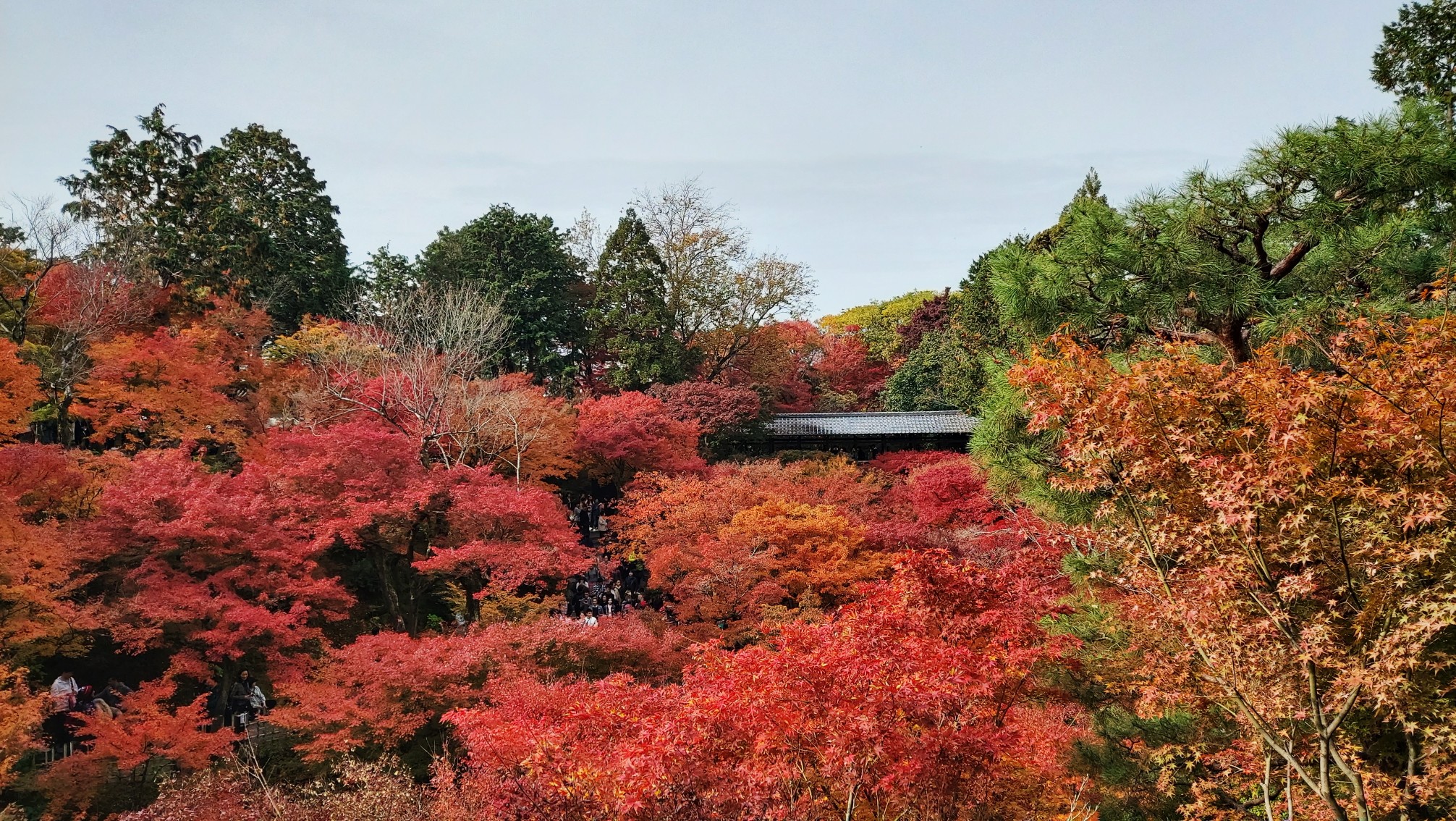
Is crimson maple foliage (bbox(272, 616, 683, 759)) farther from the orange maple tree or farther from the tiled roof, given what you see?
the tiled roof

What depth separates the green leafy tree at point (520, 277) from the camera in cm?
2703

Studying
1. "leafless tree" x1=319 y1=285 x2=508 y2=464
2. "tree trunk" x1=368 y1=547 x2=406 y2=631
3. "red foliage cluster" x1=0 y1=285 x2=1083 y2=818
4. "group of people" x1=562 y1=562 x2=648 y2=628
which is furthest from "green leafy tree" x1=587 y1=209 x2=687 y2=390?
"tree trunk" x1=368 y1=547 x2=406 y2=631

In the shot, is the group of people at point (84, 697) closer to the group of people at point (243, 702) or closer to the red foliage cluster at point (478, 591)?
the red foliage cluster at point (478, 591)

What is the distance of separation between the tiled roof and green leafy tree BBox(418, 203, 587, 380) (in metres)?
7.43

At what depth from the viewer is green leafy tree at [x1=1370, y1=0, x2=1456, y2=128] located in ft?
34.4

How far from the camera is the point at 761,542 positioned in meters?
15.7

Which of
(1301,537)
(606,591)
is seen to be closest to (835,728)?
(1301,537)

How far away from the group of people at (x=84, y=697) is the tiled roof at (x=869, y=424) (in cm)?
1725

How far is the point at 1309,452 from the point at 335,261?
25.9m

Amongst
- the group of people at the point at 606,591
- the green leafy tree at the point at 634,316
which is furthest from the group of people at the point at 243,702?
the green leafy tree at the point at 634,316

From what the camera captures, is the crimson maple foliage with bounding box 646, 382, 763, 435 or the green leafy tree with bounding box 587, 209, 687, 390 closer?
the crimson maple foliage with bounding box 646, 382, 763, 435

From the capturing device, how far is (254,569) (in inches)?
504

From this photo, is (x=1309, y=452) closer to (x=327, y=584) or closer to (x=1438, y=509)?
(x=1438, y=509)

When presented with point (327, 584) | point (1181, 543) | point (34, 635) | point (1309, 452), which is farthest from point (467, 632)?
point (1309, 452)
